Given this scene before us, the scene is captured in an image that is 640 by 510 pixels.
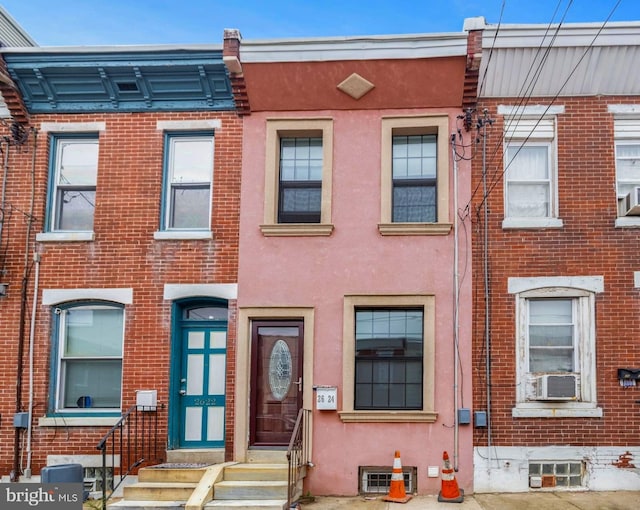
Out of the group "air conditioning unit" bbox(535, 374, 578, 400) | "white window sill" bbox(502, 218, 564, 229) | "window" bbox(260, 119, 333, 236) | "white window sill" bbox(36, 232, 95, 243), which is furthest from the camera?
"white window sill" bbox(36, 232, 95, 243)

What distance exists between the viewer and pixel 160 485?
959cm

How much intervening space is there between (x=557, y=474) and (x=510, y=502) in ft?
3.49

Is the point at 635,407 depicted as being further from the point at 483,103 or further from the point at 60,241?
the point at 60,241

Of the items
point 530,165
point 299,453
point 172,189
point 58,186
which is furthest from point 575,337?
point 58,186

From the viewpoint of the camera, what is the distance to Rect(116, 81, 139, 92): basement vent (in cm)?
1118

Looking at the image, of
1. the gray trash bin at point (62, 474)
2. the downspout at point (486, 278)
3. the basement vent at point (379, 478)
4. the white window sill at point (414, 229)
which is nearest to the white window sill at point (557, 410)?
the downspout at point (486, 278)

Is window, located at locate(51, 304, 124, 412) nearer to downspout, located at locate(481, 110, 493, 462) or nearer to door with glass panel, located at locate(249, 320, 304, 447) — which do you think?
door with glass panel, located at locate(249, 320, 304, 447)

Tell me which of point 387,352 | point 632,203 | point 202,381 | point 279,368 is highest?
point 632,203

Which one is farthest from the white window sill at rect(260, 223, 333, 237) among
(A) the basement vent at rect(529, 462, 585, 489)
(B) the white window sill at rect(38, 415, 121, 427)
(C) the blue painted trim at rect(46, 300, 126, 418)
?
(A) the basement vent at rect(529, 462, 585, 489)

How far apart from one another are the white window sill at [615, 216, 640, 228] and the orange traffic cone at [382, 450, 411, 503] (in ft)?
15.4

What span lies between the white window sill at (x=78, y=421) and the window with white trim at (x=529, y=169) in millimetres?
6736

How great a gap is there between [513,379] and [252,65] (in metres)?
6.05

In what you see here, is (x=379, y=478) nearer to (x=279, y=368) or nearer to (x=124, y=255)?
(x=279, y=368)

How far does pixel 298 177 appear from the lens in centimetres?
1130
